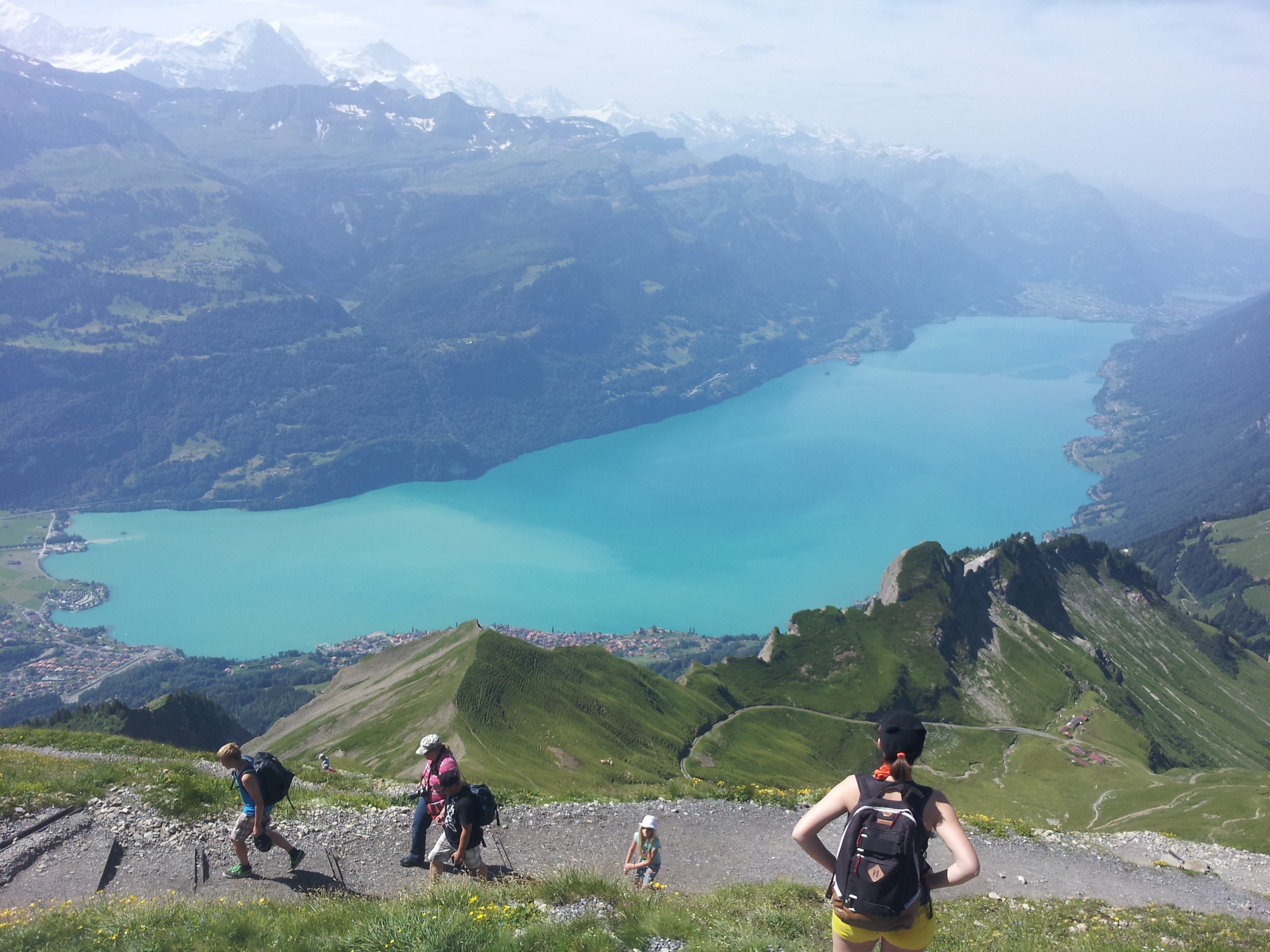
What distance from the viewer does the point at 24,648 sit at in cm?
17825

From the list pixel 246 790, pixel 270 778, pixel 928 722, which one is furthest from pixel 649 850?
pixel 928 722

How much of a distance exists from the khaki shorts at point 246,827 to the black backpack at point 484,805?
4.51 m

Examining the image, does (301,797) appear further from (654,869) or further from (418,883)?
(654,869)

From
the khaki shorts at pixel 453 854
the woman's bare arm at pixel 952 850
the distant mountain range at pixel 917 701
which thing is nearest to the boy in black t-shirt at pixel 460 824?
the khaki shorts at pixel 453 854

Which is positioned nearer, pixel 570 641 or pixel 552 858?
pixel 552 858

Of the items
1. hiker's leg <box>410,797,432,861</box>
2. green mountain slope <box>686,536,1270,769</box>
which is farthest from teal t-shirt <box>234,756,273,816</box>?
green mountain slope <box>686,536,1270,769</box>

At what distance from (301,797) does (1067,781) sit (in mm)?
73639

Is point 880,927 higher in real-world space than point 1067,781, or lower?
higher

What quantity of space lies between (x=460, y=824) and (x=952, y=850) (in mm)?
9650

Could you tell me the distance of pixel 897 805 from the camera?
24.8 ft

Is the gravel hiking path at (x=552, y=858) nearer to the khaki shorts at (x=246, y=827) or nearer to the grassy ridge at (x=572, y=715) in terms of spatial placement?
the khaki shorts at (x=246, y=827)

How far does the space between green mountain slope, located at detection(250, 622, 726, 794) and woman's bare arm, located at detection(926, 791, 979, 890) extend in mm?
37709

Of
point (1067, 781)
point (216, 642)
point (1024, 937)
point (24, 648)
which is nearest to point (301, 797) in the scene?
point (1024, 937)

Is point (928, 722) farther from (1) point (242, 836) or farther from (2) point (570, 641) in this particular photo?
(1) point (242, 836)
